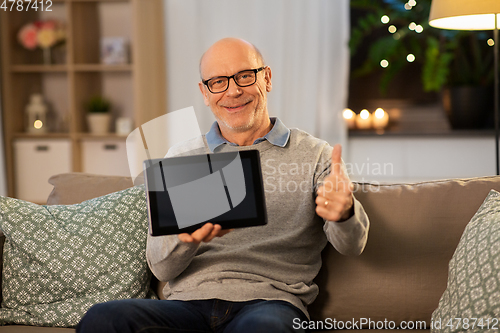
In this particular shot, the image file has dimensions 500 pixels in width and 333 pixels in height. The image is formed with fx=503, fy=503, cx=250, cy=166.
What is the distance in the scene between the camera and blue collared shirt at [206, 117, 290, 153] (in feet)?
4.64

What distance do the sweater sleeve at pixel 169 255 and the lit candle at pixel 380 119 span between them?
2.36 meters

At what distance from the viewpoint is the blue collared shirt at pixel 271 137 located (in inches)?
55.7

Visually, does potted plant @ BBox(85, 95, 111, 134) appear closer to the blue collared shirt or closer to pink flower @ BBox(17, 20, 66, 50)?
pink flower @ BBox(17, 20, 66, 50)

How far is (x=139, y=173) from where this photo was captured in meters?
1.58

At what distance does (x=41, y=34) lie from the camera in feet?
10.7

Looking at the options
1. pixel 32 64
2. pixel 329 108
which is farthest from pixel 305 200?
pixel 32 64

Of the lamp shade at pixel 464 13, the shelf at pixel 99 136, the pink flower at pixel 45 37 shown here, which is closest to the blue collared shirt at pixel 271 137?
the lamp shade at pixel 464 13

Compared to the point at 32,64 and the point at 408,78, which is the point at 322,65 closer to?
the point at 408,78

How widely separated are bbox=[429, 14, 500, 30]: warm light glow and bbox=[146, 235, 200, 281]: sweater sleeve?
1537 millimetres

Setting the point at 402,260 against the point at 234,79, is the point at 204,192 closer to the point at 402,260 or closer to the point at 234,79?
the point at 234,79

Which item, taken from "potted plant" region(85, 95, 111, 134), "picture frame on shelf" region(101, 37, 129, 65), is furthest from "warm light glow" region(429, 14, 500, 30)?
"potted plant" region(85, 95, 111, 134)

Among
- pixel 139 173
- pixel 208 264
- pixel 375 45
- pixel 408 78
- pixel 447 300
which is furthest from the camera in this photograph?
pixel 408 78

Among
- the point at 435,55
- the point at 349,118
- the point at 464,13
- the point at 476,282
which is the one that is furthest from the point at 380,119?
the point at 476,282

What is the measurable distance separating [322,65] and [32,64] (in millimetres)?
1995
